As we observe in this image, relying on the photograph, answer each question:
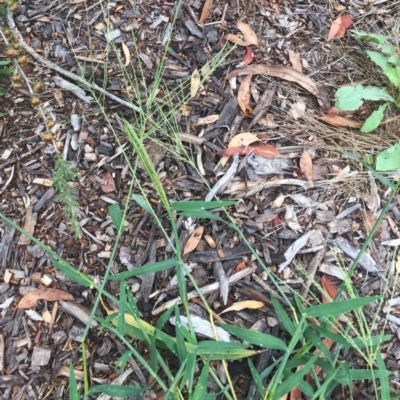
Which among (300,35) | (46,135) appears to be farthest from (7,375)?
(300,35)

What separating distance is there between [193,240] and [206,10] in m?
0.98

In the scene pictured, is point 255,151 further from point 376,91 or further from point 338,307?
point 338,307

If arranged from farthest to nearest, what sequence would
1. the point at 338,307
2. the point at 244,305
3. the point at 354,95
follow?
the point at 354,95 < the point at 244,305 < the point at 338,307

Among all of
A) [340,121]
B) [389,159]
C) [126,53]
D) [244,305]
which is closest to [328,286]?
[244,305]

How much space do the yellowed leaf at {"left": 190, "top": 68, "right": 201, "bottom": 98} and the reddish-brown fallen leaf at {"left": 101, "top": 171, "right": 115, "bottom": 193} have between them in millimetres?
442


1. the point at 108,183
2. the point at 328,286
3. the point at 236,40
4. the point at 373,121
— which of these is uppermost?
the point at 236,40

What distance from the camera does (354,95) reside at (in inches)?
76.5

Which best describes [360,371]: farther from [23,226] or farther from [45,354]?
[23,226]

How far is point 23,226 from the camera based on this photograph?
1759 millimetres

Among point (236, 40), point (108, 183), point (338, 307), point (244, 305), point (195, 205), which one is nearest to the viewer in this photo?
point (338, 307)

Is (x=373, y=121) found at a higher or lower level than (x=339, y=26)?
lower

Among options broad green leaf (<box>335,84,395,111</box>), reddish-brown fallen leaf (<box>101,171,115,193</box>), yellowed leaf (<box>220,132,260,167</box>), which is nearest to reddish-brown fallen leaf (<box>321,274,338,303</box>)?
yellowed leaf (<box>220,132,260,167</box>)

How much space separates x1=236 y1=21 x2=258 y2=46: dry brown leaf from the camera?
2.05 metres

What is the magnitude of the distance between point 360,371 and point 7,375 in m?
1.08
